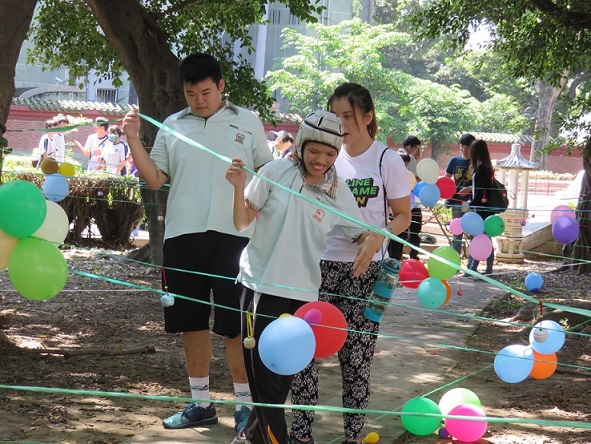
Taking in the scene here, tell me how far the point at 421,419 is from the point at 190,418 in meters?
1.18

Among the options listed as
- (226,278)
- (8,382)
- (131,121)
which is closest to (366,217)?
(226,278)

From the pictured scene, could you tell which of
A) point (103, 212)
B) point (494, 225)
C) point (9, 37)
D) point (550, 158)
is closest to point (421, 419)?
point (494, 225)

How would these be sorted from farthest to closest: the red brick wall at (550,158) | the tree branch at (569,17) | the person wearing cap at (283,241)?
the red brick wall at (550,158), the tree branch at (569,17), the person wearing cap at (283,241)

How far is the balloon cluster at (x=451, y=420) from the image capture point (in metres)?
4.44

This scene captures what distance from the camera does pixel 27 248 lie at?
10.4 feet

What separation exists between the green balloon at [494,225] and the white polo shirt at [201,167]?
3.04 metres

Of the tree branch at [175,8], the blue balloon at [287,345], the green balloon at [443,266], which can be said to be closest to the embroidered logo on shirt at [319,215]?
the blue balloon at [287,345]

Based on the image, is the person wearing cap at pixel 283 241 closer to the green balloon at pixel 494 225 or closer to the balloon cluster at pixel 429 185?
the green balloon at pixel 494 225

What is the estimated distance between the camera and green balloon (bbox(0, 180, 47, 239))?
3.11 m

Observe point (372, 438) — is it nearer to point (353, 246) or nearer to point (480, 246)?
point (353, 246)

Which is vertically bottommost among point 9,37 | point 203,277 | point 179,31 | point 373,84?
point 203,277

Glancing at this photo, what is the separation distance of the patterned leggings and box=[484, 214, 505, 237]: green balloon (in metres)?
2.93

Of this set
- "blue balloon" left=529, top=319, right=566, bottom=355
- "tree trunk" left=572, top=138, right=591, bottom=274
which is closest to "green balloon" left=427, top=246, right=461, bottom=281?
"blue balloon" left=529, top=319, right=566, bottom=355

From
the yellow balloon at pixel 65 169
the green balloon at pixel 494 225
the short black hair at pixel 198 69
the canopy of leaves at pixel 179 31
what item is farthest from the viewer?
the canopy of leaves at pixel 179 31
